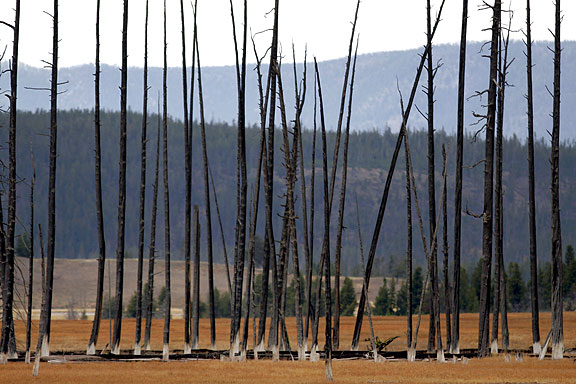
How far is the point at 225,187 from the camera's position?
6929 inches

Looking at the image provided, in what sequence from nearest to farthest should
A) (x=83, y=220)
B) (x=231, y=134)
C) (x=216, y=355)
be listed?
(x=216, y=355) < (x=83, y=220) < (x=231, y=134)

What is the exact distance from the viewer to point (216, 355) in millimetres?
30875

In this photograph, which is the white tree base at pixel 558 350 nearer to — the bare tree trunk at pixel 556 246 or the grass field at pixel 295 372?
the bare tree trunk at pixel 556 246

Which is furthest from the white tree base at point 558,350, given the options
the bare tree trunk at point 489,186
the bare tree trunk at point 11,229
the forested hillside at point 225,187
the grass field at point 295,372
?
the forested hillside at point 225,187

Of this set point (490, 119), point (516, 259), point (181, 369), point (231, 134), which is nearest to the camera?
point (181, 369)

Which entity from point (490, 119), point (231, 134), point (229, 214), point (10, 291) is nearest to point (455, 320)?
point (490, 119)

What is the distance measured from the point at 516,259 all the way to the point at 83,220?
76.0 meters

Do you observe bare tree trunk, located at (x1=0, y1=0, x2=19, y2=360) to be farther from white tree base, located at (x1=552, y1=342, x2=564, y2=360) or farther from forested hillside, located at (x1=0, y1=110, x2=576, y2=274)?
forested hillside, located at (x1=0, y1=110, x2=576, y2=274)

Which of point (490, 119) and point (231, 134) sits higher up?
point (231, 134)

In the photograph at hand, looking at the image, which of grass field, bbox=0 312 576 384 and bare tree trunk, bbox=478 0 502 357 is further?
bare tree trunk, bbox=478 0 502 357

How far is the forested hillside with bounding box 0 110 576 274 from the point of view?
523 ft

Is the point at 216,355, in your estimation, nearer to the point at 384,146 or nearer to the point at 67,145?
the point at 67,145

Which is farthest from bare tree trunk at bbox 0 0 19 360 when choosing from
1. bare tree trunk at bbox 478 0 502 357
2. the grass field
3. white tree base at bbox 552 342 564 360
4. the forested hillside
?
the forested hillside

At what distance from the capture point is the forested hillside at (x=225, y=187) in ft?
523
